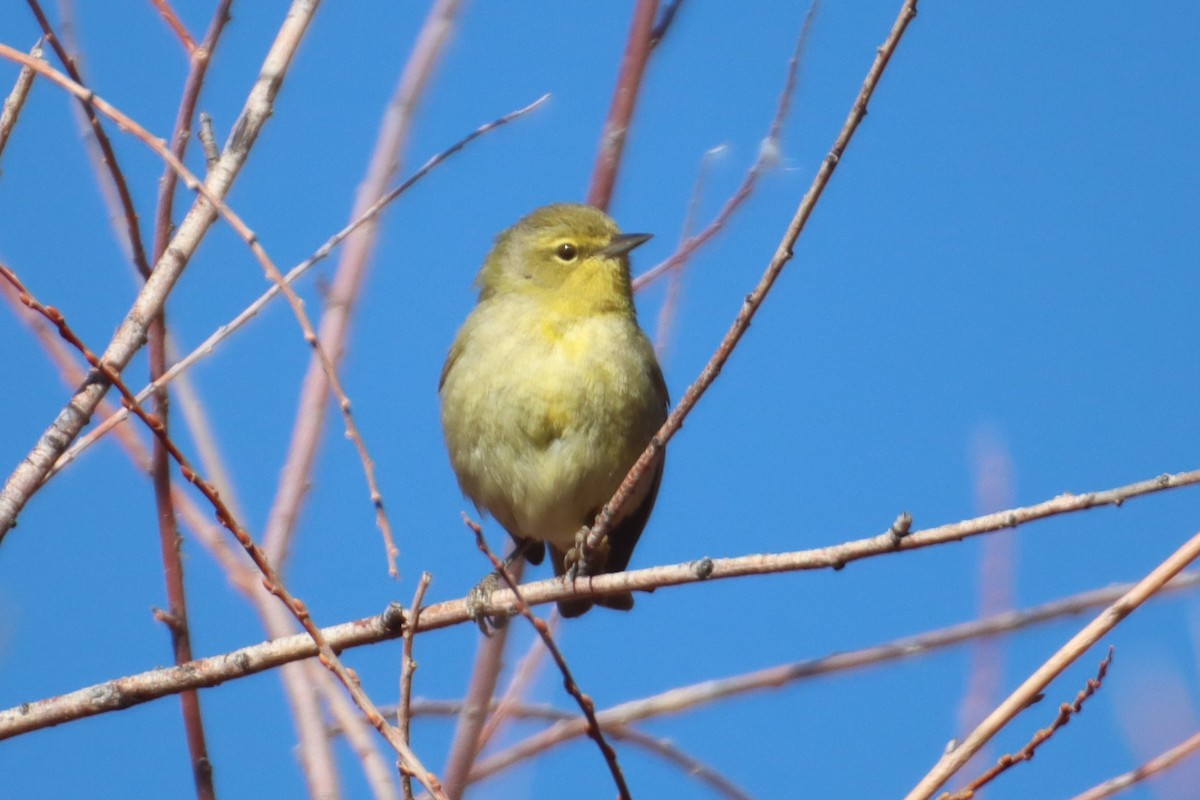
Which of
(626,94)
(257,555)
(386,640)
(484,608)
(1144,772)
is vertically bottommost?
(1144,772)

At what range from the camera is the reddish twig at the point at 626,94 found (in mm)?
3953

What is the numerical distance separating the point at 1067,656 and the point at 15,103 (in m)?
2.44

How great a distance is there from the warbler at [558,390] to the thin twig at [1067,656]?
2.98 meters

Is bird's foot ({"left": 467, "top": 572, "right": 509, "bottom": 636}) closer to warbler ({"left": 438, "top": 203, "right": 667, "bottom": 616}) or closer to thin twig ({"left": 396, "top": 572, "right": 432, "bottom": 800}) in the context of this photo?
warbler ({"left": 438, "top": 203, "right": 667, "bottom": 616})

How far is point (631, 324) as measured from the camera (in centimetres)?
577

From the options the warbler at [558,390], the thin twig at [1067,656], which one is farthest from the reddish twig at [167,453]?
the warbler at [558,390]

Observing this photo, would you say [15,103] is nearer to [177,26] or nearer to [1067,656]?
[177,26]

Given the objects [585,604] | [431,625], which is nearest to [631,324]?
[585,604]

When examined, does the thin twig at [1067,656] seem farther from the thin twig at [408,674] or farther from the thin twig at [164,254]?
the thin twig at [164,254]

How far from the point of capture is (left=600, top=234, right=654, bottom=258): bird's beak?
19.1ft

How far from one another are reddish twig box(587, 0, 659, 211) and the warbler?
1.20 metres

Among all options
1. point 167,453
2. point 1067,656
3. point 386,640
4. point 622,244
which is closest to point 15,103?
point 167,453

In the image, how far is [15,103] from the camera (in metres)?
3.00

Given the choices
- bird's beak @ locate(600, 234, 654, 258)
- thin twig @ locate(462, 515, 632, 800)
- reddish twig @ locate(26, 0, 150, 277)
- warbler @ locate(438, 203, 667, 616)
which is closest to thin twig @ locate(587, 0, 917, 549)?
thin twig @ locate(462, 515, 632, 800)
